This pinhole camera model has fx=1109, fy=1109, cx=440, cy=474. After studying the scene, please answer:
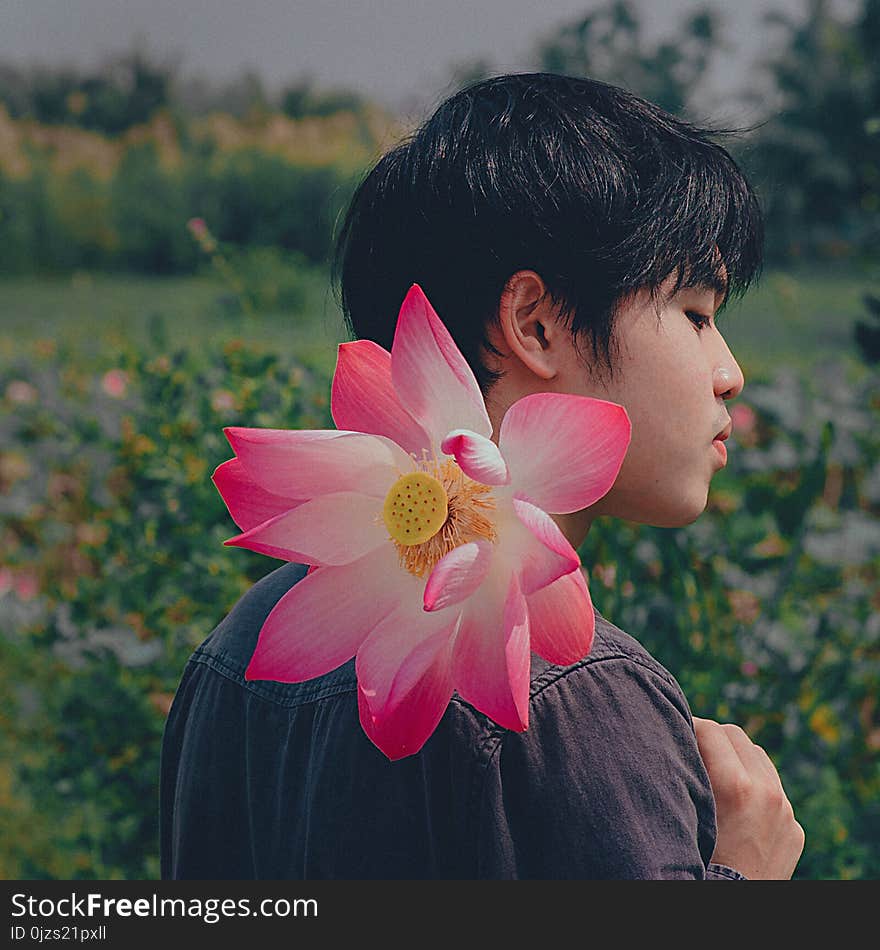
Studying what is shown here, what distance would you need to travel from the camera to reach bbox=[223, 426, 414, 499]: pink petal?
0.69 m

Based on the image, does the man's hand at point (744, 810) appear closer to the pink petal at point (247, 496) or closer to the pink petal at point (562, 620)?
the pink petal at point (562, 620)

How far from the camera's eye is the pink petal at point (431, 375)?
0.67 meters

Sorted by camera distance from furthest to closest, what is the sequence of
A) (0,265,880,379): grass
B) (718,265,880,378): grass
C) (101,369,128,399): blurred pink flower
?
(718,265,880,378): grass
(0,265,880,379): grass
(101,369,128,399): blurred pink flower

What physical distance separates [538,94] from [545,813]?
561 mm

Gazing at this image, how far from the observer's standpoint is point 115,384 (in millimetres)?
2051

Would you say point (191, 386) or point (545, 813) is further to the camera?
point (191, 386)

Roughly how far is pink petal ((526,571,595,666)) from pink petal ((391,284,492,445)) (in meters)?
0.11

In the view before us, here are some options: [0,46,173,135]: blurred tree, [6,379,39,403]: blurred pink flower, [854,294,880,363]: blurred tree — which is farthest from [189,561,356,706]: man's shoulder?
[0,46,173,135]: blurred tree

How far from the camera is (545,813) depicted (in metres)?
0.71

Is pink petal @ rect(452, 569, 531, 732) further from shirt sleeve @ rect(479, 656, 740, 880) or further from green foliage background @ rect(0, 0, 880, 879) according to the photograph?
green foliage background @ rect(0, 0, 880, 879)

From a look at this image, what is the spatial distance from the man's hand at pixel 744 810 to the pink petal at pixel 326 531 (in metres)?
0.31

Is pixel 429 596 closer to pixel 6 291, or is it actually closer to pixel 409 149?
pixel 409 149

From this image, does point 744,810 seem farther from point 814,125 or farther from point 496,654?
point 814,125

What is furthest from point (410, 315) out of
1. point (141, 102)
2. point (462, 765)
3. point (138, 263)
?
point (141, 102)
